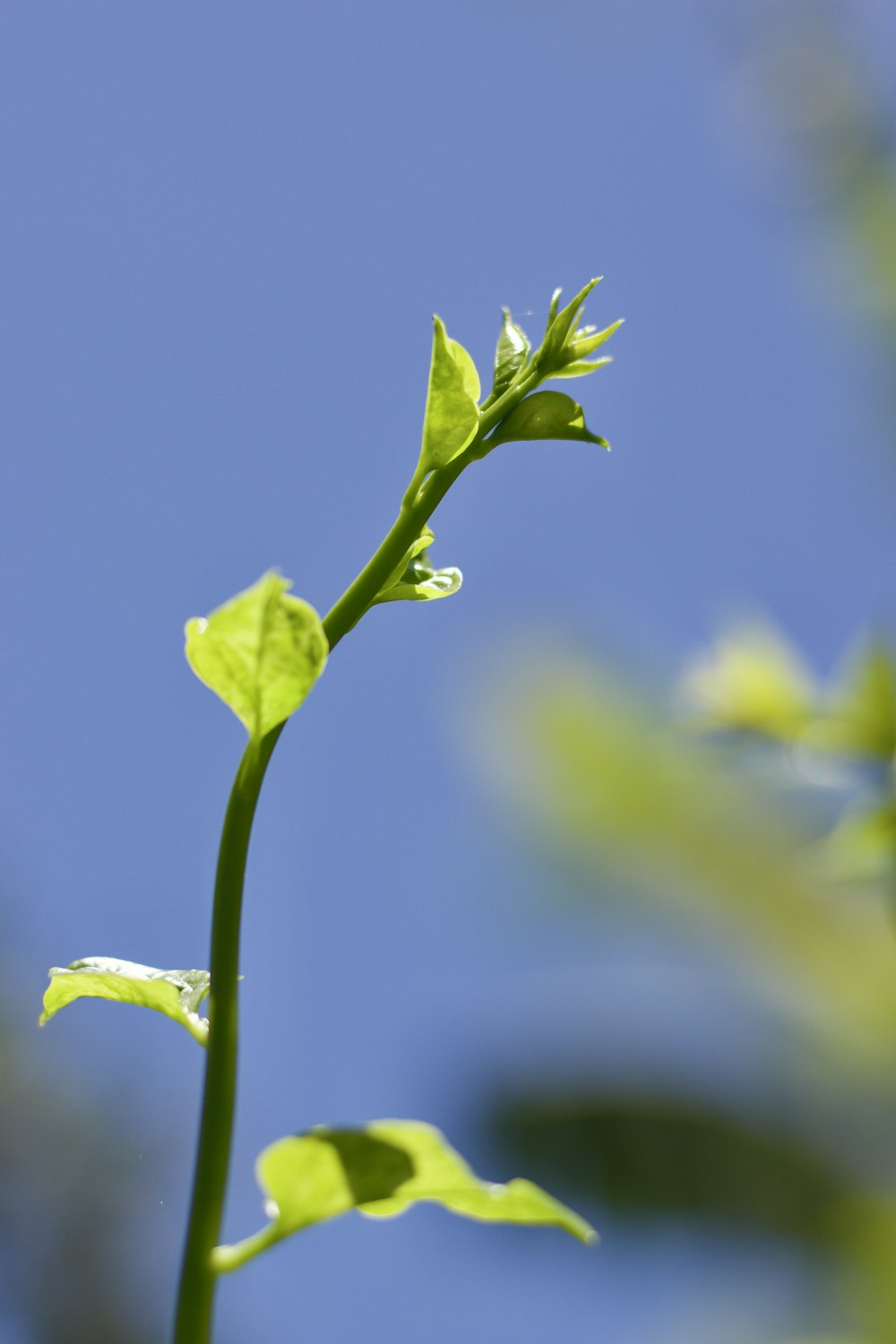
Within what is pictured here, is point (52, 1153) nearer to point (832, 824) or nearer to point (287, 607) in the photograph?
point (832, 824)

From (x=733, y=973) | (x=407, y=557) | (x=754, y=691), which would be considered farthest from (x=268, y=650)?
(x=733, y=973)

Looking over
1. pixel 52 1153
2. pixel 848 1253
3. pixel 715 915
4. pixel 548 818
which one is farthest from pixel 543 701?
pixel 52 1153

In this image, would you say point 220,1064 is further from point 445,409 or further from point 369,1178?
point 445,409

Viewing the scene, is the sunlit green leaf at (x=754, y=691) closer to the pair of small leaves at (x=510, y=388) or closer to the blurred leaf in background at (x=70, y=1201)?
the pair of small leaves at (x=510, y=388)

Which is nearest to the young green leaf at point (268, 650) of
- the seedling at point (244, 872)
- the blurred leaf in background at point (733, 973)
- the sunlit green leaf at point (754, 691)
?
the seedling at point (244, 872)

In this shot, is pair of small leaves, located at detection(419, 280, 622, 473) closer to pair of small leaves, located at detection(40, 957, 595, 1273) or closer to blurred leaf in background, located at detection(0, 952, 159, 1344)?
pair of small leaves, located at detection(40, 957, 595, 1273)

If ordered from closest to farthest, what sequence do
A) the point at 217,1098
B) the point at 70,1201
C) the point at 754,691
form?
the point at 217,1098 → the point at 754,691 → the point at 70,1201
